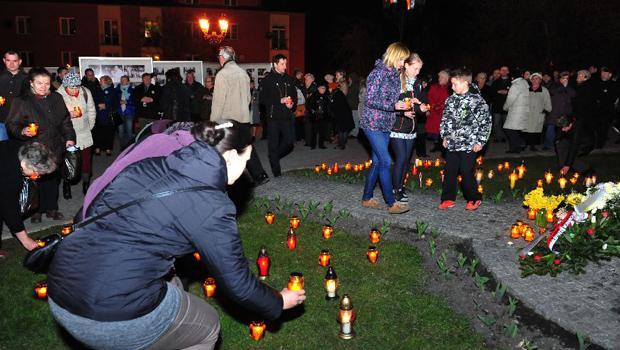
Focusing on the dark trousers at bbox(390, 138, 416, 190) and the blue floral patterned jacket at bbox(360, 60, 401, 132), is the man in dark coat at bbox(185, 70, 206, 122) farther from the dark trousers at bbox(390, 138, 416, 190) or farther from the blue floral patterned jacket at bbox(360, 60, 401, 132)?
the blue floral patterned jacket at bbox(360, 60, 401, 132)

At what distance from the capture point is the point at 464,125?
25.9 feet

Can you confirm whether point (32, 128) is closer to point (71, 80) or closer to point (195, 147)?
point (71, 80)

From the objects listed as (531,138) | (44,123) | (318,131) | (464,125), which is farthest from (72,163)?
(531,138)

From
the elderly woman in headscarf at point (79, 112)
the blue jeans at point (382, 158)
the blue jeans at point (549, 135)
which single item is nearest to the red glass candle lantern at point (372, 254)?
the blue jeans at point (382, 158)

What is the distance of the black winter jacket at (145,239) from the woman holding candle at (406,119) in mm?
5298

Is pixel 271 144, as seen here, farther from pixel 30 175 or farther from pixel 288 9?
pixel 288 9

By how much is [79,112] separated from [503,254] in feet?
22.0

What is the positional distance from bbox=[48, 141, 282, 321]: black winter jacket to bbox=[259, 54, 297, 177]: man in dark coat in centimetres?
810

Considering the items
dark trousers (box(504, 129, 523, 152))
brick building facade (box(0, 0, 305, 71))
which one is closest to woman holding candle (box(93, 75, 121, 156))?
dark trousers (box(504, 129, 523, 152))

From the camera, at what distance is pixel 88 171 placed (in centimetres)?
951

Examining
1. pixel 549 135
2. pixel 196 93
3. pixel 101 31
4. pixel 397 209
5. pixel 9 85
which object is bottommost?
pixel 397 209

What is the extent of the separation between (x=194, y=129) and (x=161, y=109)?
1053cm

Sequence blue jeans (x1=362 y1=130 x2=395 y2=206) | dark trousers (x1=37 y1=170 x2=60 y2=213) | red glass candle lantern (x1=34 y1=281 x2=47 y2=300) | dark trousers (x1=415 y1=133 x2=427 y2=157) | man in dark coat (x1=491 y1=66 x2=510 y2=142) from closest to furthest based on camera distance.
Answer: red glass candle lantern (x1=34 y1=281 x2=47 y2=300) < blue jeans (x1=362 y1=130 x2=395 y2=206) < dark trousers (x1=37 y1=170 x2=60 y2=213) < dark trousers (x1=415 y1=133 x2=427 y2=157) < man in dark coat (x1=491 y1=66 x2=510 y2=142)

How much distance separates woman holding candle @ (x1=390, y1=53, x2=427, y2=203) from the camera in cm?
786
